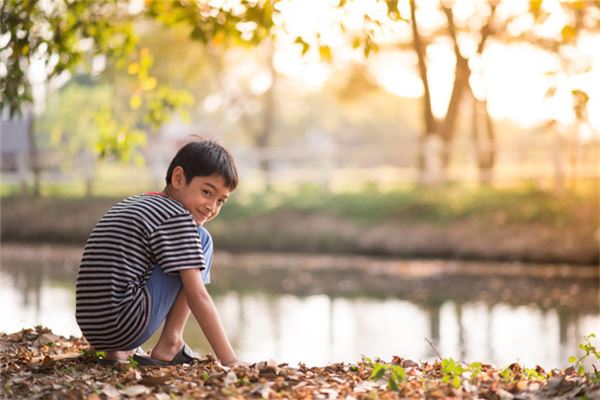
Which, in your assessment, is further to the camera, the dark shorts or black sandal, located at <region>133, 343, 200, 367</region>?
black sandal, located at <region>133, 343, 200, 367</region>

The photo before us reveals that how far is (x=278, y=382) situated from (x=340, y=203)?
12.7 metres

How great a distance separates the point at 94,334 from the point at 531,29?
54.3ft

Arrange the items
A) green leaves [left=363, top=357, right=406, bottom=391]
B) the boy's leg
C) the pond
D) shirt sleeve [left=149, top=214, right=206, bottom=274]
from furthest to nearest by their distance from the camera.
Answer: the pond
the boy's leg
shirt sleeve [left=149, top=214, right=206, bottom=274]
green leaves [left=363, top=357, right=406, bottom=391]

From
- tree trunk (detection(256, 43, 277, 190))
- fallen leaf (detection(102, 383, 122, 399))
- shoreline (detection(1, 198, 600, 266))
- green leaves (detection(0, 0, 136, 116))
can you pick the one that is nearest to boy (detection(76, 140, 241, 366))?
fallen leaf (detection(102, 383, 122, 399))

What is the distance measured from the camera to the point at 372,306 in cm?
956

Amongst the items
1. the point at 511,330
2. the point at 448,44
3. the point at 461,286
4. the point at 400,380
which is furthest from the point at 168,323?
the point at 448,44

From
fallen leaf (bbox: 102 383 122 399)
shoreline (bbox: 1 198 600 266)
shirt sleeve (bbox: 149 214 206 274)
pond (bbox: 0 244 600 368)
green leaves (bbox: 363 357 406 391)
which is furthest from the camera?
shoreline (bbox: 1 198 600 266)

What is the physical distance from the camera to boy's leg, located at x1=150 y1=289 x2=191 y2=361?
393cm

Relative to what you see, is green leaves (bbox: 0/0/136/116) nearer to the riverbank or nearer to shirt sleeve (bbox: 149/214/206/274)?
shirt sleeve (bbox: 149/214/206/274)

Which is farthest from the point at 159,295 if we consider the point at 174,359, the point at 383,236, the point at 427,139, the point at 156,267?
the point at 427,139

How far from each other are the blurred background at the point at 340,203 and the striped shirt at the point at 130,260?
2.01 metres

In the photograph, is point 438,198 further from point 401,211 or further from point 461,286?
point 461,286

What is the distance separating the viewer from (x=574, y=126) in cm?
1795

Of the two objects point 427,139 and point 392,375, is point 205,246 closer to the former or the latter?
point 392,375
